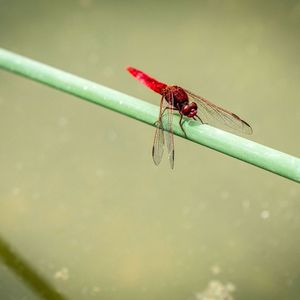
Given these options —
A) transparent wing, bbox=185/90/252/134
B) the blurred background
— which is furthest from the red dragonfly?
the blurred background

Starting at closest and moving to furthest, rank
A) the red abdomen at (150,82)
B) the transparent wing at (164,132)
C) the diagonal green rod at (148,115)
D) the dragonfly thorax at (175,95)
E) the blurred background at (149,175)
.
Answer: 1. the diagonal green rod at (148,115)
2. the transparent wing at (164,132)
3. the dragonfly thorax at (175,95)
4. the red abdomen at (150,82)
5. the blurred background at (149,175)

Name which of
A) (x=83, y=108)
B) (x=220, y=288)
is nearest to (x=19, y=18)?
(x=83, y=108)

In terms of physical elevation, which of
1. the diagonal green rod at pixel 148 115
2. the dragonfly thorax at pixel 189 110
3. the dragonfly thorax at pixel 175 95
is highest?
the dragonfly thorax at pixel 175 95

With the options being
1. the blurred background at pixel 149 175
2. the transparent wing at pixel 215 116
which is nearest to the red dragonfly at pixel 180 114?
the transparent wing at pixel 215 116

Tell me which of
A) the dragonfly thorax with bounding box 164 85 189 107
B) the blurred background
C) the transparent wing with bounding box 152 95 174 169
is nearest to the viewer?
the transparent wing with bounding box 152 95 174 169

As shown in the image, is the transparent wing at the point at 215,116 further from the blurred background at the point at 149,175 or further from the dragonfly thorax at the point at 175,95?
the blurred background at the point at 149,175

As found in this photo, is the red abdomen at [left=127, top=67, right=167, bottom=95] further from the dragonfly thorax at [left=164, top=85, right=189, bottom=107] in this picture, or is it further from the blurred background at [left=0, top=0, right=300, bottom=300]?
the blurred background at [left=0, top=0, right=300, bottom=300]

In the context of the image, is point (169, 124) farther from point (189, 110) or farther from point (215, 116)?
point (215, 116)
